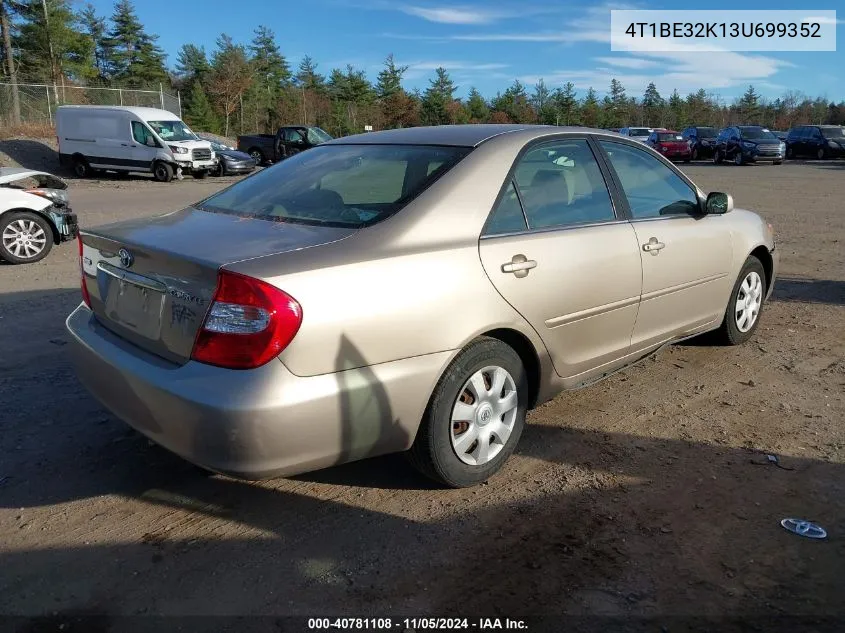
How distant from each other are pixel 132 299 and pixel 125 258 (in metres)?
0.18

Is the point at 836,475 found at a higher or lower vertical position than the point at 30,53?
lower

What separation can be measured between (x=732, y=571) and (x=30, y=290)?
6843 mm

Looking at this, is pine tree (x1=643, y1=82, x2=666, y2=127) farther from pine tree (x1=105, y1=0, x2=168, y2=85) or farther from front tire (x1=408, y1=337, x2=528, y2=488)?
front tire (x1=408, y1=337, x2=528, y2=488)

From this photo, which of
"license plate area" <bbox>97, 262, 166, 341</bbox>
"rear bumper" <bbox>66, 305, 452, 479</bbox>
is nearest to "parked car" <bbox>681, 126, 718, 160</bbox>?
"rear bumper" <bbox>66, 305, 452, 479</bbox>

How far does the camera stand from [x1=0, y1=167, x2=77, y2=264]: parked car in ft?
27.5

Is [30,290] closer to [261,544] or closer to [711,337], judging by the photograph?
[261,544]

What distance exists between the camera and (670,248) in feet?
13.9

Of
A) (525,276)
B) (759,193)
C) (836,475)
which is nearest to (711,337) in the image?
(836,475)

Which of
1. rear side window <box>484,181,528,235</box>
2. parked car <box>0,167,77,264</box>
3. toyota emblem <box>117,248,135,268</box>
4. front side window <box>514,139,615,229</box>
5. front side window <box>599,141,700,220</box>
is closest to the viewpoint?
toyota emblem <box>117,248,135,268</box>

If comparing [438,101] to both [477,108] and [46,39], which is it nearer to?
[477,108]

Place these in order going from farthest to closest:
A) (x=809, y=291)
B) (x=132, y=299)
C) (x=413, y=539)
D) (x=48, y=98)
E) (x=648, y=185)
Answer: (x=48, y=98) < (x=809, y=291) < (x=648, y=185) < (x=132, y=299) < (x=413, y=539)

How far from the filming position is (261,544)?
2.85 metres

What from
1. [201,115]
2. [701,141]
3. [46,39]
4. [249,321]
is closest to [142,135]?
[46,39]

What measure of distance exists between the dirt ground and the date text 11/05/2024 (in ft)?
0.14
